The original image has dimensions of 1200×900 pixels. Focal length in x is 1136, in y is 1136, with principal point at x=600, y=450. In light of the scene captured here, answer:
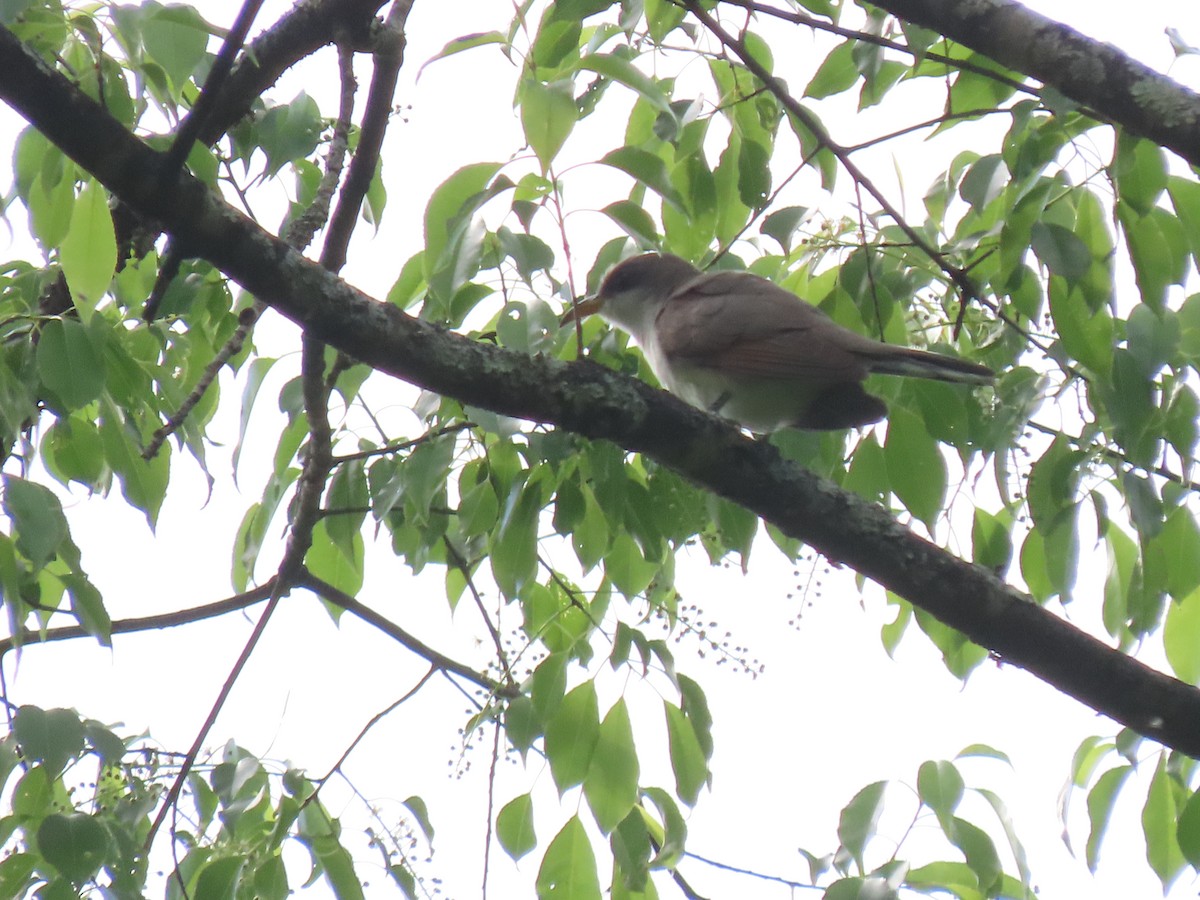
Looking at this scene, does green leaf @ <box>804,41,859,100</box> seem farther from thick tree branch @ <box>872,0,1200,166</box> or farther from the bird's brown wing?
thick tree branch @ <box>872,0,1200,166</box>

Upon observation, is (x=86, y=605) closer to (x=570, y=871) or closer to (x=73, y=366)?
(x=73, y=366)

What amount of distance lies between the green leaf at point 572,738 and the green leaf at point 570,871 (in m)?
0.15

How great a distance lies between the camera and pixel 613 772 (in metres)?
2.64

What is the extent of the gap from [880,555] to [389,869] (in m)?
1.46

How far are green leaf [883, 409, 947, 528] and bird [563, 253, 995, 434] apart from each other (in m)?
0.15

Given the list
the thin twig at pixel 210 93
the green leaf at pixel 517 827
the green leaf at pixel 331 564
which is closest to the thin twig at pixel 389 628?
the green leaf at pixel 331 564

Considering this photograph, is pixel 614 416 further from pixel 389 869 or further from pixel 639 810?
pixel 389 869

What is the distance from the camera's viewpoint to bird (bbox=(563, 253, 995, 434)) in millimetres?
3025

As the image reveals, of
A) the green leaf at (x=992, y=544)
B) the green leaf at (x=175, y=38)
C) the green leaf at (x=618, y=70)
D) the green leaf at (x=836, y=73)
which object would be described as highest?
the green leaf at (x=836, y=73)

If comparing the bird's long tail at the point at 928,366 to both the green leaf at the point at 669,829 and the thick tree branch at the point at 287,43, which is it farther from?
the thick tree branch at the point at 287,43

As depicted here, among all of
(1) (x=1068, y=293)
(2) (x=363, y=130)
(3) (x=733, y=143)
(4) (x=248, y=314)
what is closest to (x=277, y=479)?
(4) (x=248, y=314)

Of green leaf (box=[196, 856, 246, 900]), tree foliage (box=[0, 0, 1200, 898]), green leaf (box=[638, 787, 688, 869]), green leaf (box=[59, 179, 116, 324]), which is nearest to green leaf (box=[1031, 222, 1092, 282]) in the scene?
tree foliage (box=[0, 0, 1200, 898])

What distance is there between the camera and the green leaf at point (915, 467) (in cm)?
271

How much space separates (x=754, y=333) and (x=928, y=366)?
105 centimetres
